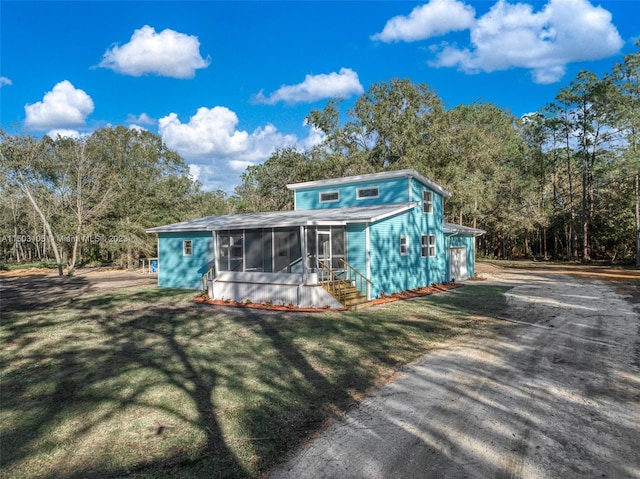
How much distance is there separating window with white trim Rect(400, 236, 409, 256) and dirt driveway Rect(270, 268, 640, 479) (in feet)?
26.2

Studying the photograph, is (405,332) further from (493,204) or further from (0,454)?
(493,204)

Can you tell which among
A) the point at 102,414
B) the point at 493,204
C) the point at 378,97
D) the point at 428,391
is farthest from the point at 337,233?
the point at 493,204

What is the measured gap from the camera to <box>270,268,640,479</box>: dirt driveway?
367 centimetres

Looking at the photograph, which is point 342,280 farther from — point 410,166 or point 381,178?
point 410,166

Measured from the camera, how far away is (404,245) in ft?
53.5

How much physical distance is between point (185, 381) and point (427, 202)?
47.7 ft

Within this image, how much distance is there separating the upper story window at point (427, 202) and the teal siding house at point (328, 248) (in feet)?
0.15

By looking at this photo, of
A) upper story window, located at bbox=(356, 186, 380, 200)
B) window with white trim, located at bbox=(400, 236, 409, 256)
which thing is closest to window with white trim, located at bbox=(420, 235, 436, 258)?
window with white trim, located at bbox=(400, 236, 409, 256)

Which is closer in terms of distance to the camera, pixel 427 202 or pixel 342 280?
pixel 342 280

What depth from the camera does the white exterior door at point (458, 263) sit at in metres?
20.8

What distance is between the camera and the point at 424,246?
17.9 m

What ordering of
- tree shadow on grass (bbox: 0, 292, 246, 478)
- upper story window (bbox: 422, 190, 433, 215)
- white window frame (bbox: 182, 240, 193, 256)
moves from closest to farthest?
tree shadow on grass (bbox: 0, 292, 246, 478) → upper story window (bbox: 422, 190, 433, 215) → white window frame (bbox: 182, 240, 193, 256)

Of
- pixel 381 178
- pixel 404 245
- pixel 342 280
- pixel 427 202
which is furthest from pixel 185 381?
pixel 427 202

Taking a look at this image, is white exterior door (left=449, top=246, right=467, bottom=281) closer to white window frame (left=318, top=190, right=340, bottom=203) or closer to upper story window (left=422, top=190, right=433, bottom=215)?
upper story window (left=422, top=190, right=433, bottom=215)
